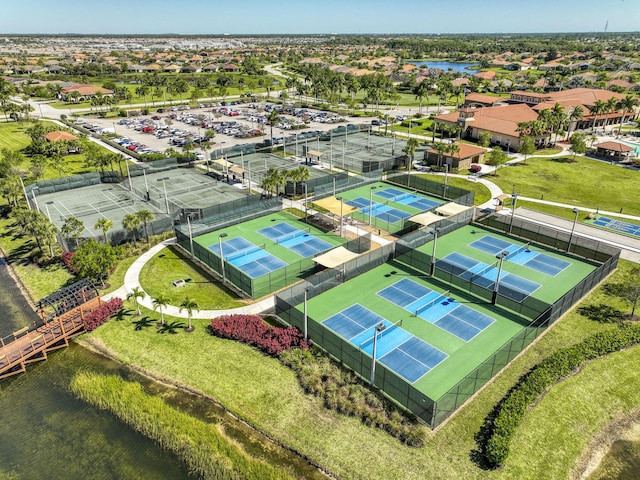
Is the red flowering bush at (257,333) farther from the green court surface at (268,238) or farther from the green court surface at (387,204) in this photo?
the green court surface at (387,204)

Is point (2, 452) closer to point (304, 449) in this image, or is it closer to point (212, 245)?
point (304, 449)

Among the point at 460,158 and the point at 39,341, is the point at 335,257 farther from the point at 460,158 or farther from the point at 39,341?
the point at 460,158

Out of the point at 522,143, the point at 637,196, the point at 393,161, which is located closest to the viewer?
the point at 637,196

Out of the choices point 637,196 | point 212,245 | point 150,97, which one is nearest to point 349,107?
point 150,97

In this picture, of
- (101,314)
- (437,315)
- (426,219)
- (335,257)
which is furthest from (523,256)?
(101,314)

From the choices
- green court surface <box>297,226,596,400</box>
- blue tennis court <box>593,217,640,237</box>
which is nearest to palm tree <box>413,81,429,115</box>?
blue tennis court <box>593,217,640,237</box>

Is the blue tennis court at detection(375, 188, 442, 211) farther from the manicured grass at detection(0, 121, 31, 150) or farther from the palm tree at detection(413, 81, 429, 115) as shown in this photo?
the manicured grass at detection(0, 121, 31, 150)
